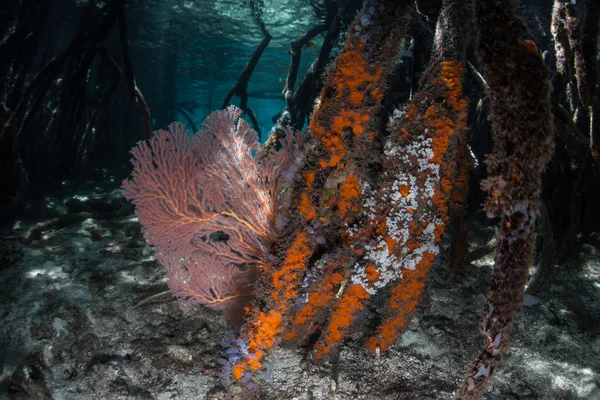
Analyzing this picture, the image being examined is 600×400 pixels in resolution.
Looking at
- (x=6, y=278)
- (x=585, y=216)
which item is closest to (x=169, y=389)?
(x=6, y=278)

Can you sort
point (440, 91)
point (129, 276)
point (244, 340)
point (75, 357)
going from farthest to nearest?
1. point (129, 276)
2. point (75, 357)
3. point (244, 340)
4. point (440, 91)

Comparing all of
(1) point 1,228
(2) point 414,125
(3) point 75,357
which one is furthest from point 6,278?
(2) point 414,125

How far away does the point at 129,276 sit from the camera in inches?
146

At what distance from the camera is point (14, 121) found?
560cm

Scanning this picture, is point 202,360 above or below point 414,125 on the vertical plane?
below

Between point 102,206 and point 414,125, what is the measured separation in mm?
6965

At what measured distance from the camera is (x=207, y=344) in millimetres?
2799

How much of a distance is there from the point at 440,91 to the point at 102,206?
713 centimetres

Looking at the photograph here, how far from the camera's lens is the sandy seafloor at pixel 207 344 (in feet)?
7.68

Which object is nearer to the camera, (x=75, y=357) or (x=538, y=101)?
(x=538, y=101)

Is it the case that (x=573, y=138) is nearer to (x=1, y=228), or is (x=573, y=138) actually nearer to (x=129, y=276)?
(x=129, y=276)

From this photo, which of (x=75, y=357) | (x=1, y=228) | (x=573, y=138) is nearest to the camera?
(x=75, y=357)

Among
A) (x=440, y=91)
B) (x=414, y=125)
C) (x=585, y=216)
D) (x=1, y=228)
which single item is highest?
(x=440, y=91)

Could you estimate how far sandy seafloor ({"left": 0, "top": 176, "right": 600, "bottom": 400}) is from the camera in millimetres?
2340
